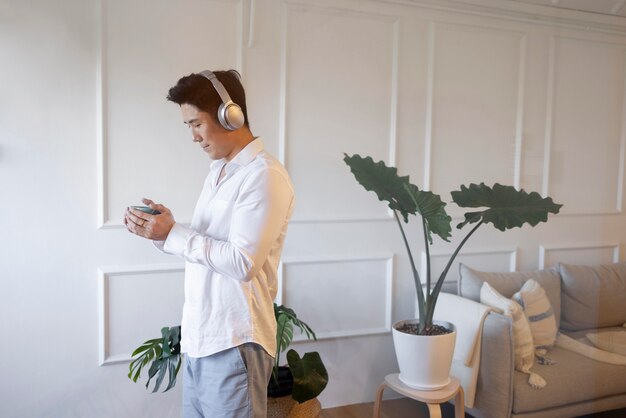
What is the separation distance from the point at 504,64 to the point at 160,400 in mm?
1909

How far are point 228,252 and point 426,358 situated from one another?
3.42 ft

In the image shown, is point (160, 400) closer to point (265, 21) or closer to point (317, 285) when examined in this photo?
point (317, 285)

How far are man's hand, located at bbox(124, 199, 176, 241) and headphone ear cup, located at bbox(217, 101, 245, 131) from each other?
22 cm

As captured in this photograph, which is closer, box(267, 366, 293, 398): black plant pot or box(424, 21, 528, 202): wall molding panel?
box(267, 366, 293, 398): black plant pot

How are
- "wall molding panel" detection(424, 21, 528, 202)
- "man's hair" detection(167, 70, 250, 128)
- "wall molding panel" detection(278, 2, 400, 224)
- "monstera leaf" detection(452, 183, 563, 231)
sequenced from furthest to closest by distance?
"wall molding panel" detection(424, 21, 528, 202), "wall molding panel" detection(278, 2, 400, 224), "monstera leaf" detection(452, 183, 563, 231), "man's hair" detection(167, 70, 250, 128)

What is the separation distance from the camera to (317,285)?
2256 millimetres

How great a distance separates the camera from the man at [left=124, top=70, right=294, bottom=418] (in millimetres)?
1116

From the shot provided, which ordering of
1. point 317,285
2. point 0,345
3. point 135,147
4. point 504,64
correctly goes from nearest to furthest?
point 0,345
point 135,147
point 317,285
point 504,64

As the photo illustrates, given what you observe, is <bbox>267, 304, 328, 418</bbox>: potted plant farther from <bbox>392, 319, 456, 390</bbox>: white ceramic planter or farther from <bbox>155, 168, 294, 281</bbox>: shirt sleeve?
<bbox>155, 168, 294, 281</bbox>: shirt sleeve

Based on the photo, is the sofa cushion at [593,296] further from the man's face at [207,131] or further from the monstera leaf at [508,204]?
the man's face at [207,131]

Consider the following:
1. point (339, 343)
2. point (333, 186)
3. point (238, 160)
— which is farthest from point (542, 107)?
point (238, 160)

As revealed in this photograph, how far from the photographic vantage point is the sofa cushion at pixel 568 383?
1540 millimetres

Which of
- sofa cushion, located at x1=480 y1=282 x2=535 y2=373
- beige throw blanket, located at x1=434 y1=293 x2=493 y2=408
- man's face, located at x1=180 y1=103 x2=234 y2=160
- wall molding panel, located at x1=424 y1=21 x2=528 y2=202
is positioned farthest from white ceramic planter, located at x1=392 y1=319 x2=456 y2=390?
man's face, located at x1=180 y1=103 x2=234 y2=160

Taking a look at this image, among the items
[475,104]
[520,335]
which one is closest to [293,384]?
[520,335]
